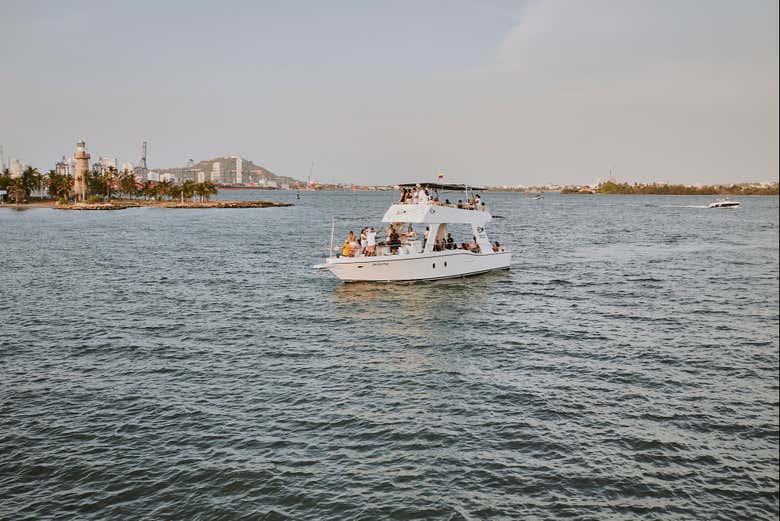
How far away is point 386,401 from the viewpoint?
18641 millimetres

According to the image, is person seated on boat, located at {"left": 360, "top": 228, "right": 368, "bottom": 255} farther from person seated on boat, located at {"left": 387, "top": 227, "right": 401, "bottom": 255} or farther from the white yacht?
person seated on boat, located at {"left": 387, "top": 227, "right": 401, "bottom": 255}

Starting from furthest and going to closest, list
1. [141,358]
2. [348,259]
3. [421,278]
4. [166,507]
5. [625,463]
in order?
[421,278] < [348,259] < [141,358] < [625,463] < [166,507]

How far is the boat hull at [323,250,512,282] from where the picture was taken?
36.3 meters

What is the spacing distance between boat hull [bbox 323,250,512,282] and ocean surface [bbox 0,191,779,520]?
79 cm

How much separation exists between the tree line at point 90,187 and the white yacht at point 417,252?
5557 inches

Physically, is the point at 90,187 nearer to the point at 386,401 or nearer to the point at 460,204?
the point at 460,204

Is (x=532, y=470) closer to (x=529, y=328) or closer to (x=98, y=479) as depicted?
(x=98, y=479)

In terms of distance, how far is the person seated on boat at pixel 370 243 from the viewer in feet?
120

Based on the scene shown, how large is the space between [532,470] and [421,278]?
24.5m

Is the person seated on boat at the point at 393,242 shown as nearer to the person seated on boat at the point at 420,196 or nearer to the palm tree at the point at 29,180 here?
the person seated on boat at the point at 420,196

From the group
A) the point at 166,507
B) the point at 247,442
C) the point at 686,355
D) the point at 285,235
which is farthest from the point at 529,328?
the point at 285,235

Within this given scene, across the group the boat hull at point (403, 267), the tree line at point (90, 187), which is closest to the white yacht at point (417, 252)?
the boat hull at point (403, 267)

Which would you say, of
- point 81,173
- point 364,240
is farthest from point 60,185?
point 364,240

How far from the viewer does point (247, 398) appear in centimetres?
1856
